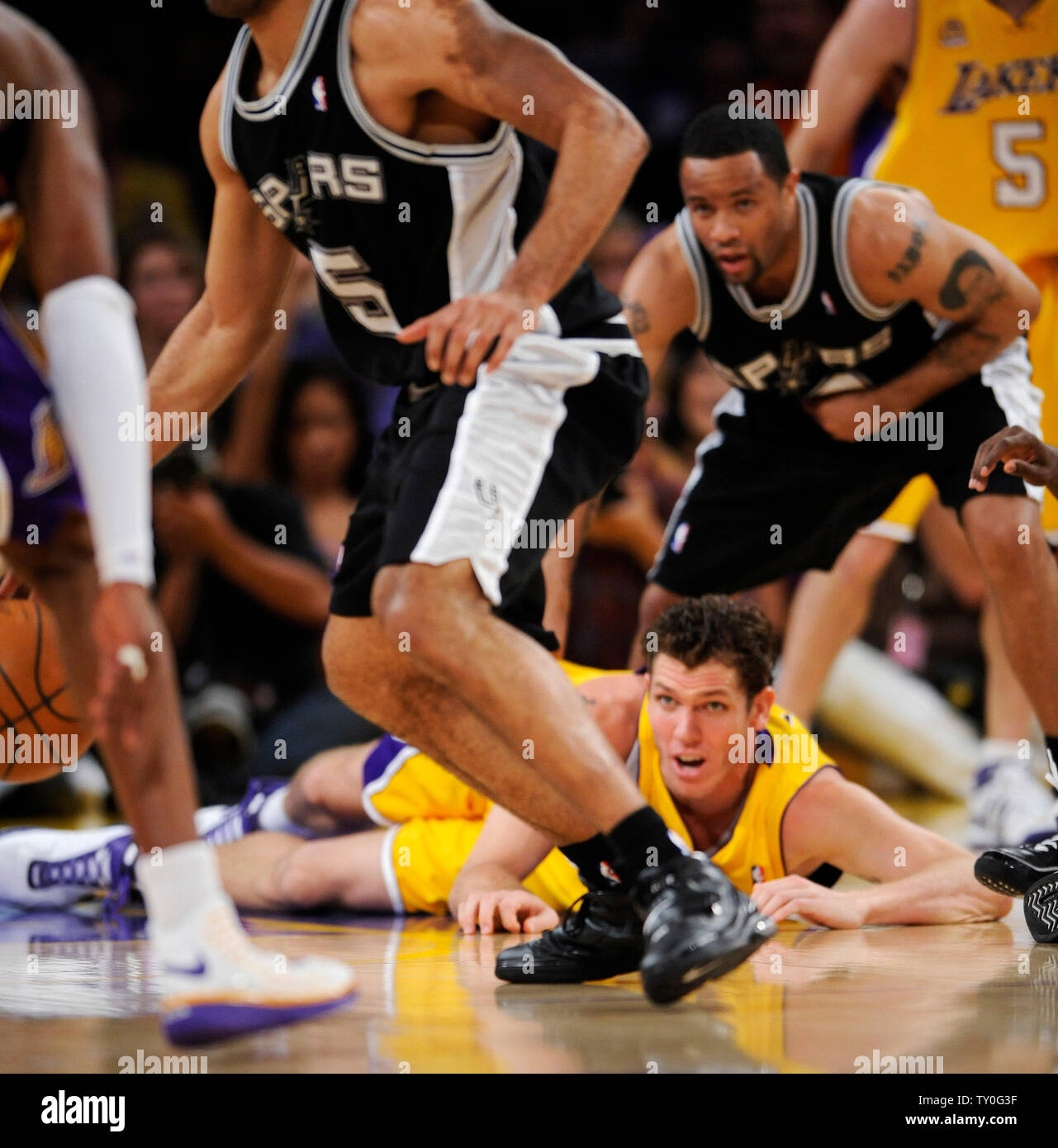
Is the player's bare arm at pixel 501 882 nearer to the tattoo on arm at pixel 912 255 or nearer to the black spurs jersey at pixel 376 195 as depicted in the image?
the black spurs jersey at pixel 376 195

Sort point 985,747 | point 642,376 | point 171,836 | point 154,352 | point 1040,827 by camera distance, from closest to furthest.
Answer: point 171,836 < point 642,376 < point 1040,827 < point 985,747 < point 154,352

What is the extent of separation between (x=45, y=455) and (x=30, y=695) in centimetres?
118

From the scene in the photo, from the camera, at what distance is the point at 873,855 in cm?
334

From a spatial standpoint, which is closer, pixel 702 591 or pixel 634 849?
pixel 634 849

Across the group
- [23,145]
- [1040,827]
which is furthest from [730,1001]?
[1040,827]

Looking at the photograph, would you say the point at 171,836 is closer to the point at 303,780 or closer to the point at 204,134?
the point at 204,134

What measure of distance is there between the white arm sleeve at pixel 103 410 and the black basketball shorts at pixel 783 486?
7.61ft

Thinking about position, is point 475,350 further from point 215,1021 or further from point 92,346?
point 215,1021

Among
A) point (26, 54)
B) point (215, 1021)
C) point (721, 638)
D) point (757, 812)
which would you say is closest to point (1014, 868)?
point (757, 812)

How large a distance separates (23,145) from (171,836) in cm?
92

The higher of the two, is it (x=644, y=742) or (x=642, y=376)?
(x=642, y=376)

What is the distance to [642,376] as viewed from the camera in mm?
2828

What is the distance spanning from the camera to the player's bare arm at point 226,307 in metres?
2.98

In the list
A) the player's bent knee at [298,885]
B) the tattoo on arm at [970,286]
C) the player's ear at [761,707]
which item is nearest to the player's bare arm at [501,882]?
the player's bent knee at [298,885]
